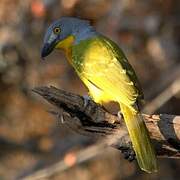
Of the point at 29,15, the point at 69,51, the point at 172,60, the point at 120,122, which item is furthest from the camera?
the point at 172,60

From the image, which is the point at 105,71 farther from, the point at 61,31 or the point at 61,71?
the point at 61,71

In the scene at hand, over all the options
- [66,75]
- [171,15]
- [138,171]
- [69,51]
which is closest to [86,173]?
[138,171]

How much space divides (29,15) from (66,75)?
4.94 ft

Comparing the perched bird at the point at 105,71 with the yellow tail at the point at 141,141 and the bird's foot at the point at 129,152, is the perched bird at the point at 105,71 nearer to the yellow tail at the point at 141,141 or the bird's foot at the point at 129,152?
the yellow tail at the point at 141,141

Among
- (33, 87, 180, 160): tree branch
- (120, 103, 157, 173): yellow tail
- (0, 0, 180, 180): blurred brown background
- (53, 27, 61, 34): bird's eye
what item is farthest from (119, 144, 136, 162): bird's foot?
(0, 0, 180, 180): blurred brown background

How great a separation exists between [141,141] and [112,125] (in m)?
0.30

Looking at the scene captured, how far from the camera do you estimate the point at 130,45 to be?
32.9 feet

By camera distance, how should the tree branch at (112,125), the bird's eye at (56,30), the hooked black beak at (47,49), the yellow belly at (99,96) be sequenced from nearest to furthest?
the tree branch at (112,125), the yellow belly at (99,96), the hooked black beak at (47,49), the bird's eye at (56,30)

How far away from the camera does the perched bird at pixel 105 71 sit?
535cm

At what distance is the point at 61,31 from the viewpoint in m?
6.26

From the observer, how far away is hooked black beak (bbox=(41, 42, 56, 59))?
6.01 metres

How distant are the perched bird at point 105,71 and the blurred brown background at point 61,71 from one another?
2548 mm

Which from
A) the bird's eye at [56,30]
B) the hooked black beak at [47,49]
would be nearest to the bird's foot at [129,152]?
the hooked black beak at [47,49]

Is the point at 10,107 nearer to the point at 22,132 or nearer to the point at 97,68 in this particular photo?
the point at 22,132
